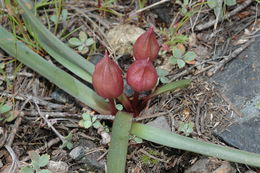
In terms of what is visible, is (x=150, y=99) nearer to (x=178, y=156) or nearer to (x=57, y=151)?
(x=178, y=156)

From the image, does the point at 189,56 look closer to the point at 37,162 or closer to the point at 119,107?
the point at 119,107

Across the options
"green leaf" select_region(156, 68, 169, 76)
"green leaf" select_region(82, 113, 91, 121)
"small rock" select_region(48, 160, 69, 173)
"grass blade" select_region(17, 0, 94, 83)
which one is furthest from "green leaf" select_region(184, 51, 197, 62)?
"small rock" select_region(48, 160, 69, 173)

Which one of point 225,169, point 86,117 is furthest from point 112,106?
point 225,169

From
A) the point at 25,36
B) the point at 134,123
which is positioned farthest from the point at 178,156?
the point at 25,36

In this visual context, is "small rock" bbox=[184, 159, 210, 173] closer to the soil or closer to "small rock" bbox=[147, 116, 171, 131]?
the soil

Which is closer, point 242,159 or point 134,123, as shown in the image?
point 242,159

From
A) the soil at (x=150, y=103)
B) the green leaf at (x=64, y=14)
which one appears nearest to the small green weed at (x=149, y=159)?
the soil at (x=150, y=103)

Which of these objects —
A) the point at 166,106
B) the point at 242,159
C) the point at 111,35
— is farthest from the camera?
the point at 111,35
